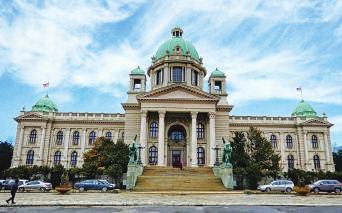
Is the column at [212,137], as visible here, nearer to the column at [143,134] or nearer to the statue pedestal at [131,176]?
the column at [143,134]

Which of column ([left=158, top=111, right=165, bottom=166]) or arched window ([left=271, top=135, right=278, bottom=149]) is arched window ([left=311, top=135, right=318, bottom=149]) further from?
column ([left=158, top=111, right=165, bottom=166])

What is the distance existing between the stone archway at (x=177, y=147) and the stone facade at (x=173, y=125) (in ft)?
0.54

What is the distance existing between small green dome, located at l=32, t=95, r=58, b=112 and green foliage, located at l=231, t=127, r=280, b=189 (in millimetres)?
40361

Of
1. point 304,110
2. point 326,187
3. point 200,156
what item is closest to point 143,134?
point 200,156

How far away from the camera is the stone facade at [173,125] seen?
51.8 metres

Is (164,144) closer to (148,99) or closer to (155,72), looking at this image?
(148,99)

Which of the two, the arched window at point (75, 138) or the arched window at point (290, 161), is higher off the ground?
the arched window at point (75, 138)

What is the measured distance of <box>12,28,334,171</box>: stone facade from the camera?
170 feet

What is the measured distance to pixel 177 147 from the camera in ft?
178

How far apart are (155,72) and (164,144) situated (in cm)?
1605

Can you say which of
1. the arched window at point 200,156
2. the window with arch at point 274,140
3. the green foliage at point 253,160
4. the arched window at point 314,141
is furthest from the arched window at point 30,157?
the arched window at point 314,141

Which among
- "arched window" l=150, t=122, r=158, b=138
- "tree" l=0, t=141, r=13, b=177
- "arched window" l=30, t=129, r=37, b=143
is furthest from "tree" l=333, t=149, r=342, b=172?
"tree" l=0, t=141, r=13, b=177

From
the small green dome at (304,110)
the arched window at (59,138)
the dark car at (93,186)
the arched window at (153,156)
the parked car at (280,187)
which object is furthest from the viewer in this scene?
the small green dome at (304,110)

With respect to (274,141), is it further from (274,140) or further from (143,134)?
(143,134)
